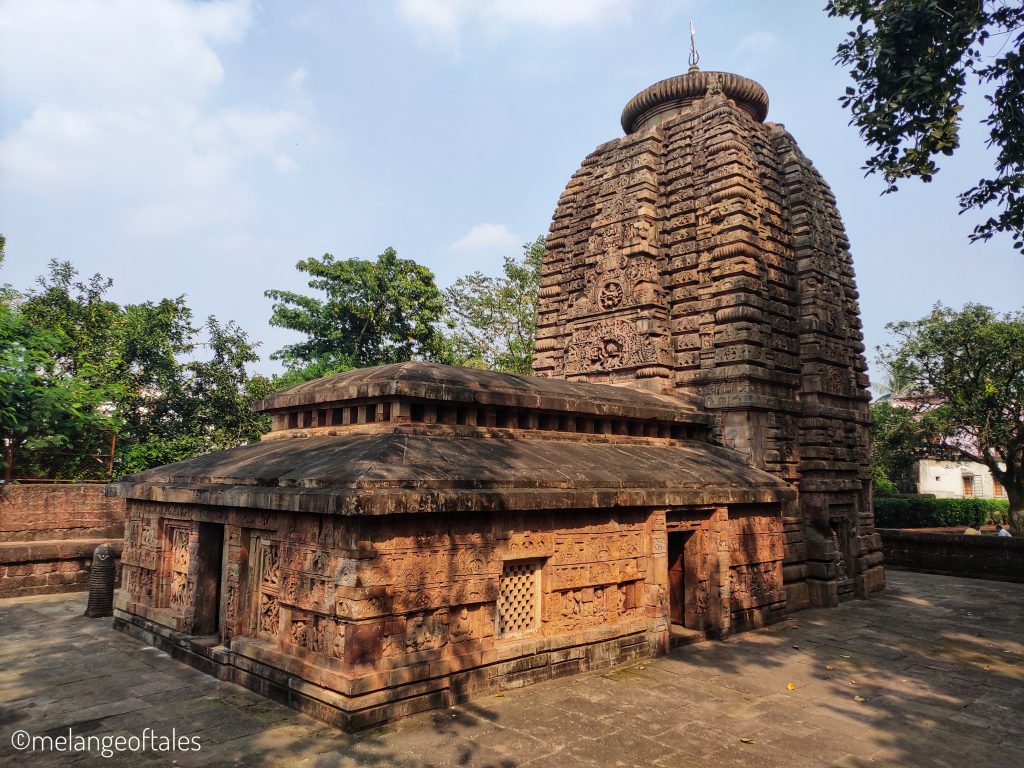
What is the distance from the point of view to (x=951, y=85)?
828 cm

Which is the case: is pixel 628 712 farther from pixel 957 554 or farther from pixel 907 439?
pixel 907 439

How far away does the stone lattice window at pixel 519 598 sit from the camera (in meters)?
7.15

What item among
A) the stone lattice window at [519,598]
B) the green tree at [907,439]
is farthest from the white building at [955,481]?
the stone lattice window at [519,598]

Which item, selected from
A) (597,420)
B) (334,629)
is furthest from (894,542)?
(334,629)

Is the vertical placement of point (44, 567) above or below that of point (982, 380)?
below

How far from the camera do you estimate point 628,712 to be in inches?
245

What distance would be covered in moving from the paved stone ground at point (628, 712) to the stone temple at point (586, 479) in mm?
386

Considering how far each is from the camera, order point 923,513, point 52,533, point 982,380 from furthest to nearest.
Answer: point 923,513
point 982,380
point 52,533

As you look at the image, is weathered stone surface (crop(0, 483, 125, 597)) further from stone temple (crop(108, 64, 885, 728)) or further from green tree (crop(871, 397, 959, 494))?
green tree (crop(871, 397, 959, 494))

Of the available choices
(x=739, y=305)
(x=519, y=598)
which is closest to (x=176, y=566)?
(x=519, y=598)

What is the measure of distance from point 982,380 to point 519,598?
77.8 ft

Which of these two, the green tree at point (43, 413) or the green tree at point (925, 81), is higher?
the green tree at point (925, 81)

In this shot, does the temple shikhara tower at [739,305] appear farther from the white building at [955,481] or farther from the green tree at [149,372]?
the white building at [955,481]

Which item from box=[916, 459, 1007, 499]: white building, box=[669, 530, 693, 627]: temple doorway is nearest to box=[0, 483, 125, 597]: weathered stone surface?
box=[669, 530, 693, 627]: temple doorway
